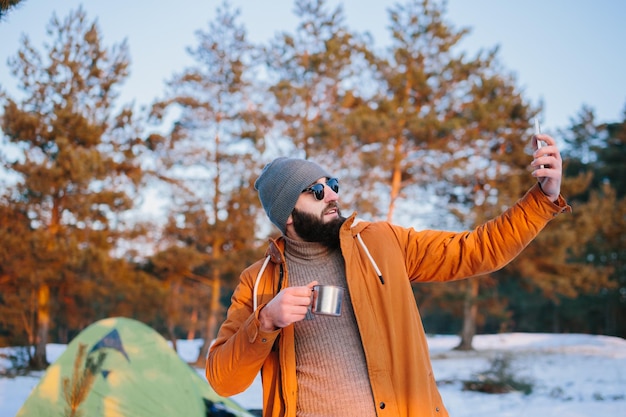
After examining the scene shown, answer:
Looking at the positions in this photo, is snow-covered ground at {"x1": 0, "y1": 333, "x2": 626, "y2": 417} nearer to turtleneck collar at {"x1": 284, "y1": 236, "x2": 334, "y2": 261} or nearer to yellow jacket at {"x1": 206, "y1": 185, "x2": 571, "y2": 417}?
yellow jacket at {"x1": 206, "y1": 185, "x2": 571, "y2": 417}

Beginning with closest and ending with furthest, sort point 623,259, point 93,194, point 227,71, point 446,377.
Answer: point 446,377, point 93,194, point 227,71, point 623,259

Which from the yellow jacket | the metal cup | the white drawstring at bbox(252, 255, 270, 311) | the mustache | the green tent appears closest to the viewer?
the metal cup

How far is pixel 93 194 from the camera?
13289mm

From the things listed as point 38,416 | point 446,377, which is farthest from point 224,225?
point 38,416

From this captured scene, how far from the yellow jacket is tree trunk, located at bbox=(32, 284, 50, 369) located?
1210 cm

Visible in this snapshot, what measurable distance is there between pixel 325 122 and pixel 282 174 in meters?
12.8

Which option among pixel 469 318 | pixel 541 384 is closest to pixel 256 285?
pixel 541 384

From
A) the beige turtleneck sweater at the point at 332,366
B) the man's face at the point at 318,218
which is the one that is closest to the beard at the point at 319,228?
the man's face at the point at 318,218

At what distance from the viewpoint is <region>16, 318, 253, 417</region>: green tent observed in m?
4.20

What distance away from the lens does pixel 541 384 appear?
10266mm

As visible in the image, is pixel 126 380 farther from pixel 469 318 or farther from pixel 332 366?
pixel 469 318

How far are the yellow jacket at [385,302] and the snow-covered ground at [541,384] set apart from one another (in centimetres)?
616

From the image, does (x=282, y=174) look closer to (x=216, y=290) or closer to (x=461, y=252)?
(x=461, y=252)

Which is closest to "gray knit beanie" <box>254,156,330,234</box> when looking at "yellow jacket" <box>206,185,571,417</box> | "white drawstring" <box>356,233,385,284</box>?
"yellow jacket" <box>206,185,571,417</box>
